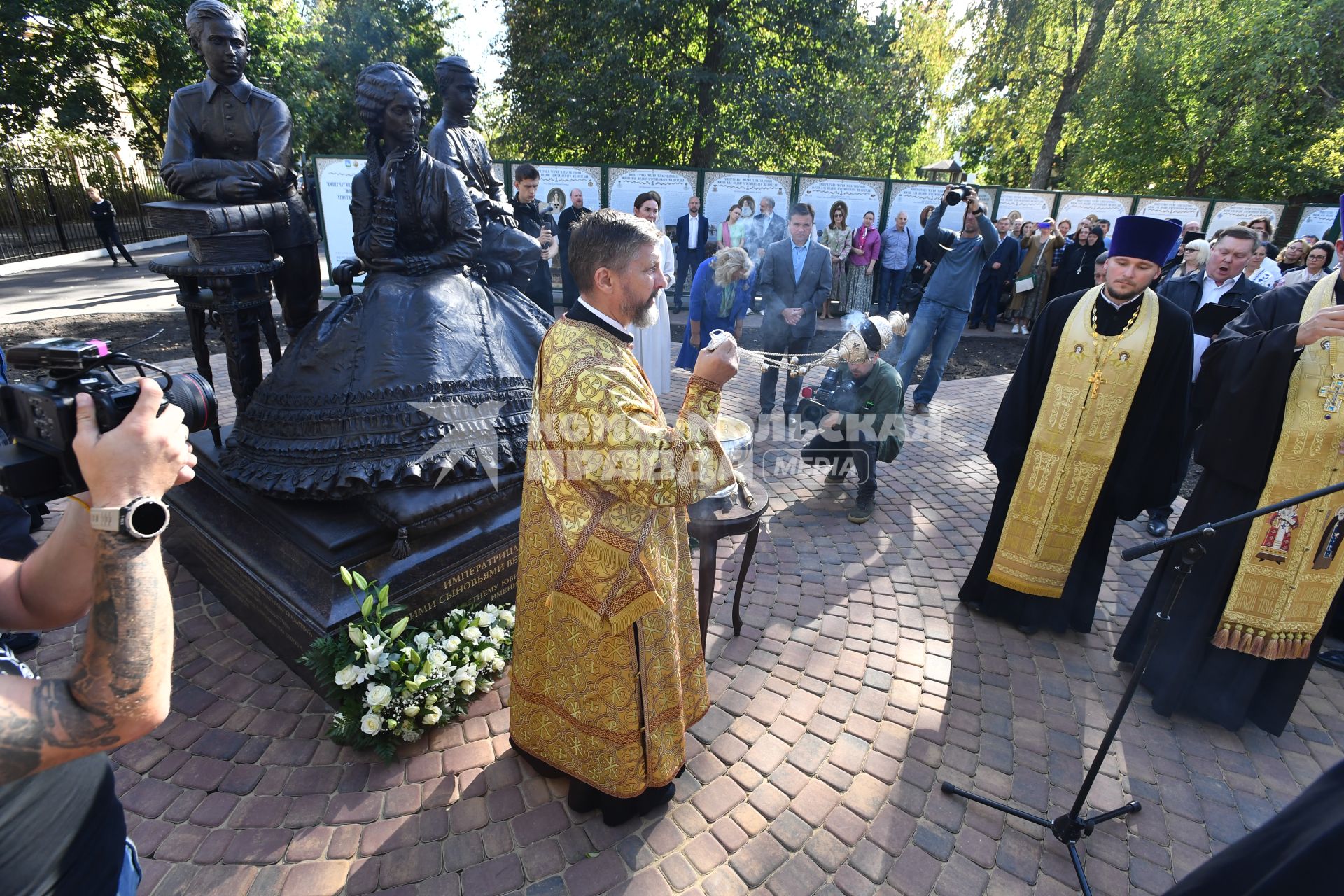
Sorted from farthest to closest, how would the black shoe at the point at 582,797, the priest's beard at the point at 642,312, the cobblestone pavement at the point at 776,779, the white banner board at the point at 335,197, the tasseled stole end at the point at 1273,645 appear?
the white banner board at the point at 335,197 < the tasseled stole end at the point at 1273,645 < the black shoe at the point at 582,797 < the cobblestone pavement at the point at 776,779 < the priest's beard at the point at 642,312

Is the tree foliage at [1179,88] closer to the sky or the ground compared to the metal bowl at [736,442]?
closer to the sky

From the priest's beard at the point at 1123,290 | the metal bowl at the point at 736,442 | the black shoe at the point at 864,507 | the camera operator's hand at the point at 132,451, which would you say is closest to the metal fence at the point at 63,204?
the metal bowl at the point at 736,442

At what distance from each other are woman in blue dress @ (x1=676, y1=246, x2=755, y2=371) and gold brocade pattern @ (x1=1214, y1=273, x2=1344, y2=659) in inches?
177

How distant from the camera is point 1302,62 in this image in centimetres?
1711

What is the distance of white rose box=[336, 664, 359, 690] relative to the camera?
2.69m

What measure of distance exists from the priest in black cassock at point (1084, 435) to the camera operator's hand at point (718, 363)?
239cm

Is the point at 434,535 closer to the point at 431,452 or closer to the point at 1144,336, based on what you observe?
the point at 431,452

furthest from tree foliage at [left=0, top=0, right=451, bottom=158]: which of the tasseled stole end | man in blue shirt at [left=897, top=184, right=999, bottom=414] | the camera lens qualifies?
the tasseled stole end

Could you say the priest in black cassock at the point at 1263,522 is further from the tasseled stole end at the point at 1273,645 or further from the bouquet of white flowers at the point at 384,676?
the bouquet of white flowers at the point at 384,676

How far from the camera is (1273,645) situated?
3.03 m

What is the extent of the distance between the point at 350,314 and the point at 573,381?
2200mm

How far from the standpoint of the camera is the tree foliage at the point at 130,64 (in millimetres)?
14797

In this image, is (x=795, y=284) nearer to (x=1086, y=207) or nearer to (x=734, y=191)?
(x=734, y=191)

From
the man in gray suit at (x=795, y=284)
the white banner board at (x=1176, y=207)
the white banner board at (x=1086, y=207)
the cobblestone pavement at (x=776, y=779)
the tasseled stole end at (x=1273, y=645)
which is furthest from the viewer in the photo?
the white banner board at (x=1176, y=207)
